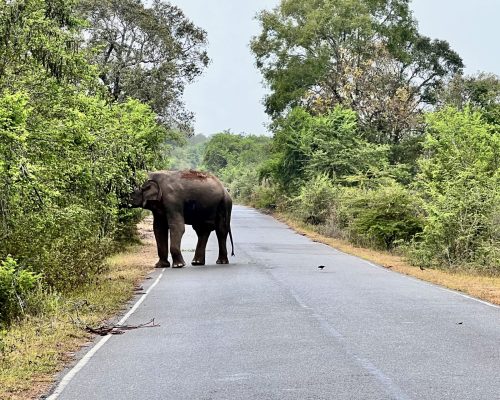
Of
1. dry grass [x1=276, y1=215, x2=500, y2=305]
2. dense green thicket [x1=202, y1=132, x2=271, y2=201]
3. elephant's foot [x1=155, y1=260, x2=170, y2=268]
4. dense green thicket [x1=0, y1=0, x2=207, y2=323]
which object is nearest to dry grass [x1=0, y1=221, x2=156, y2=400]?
dense green thicket [x1=0, y1=0, x2=207, y2=323]

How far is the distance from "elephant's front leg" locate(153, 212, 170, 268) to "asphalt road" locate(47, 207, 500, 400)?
408 centimetres

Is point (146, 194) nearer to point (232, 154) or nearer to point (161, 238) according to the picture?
point (161, 238)

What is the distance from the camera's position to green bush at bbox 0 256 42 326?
11.9 meters

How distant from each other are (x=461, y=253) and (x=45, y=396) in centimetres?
1854

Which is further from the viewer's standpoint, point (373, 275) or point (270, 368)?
point (373, 275)

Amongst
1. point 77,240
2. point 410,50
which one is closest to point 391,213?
point 77,240

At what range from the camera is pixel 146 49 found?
43.9 m

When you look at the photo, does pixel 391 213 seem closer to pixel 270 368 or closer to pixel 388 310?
pixel 388 310

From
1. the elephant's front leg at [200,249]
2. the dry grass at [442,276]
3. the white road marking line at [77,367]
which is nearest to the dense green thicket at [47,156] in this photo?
the white road marking line at [77,367]

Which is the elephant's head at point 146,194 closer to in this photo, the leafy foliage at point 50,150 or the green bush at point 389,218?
the leafy foliage at point 50,150

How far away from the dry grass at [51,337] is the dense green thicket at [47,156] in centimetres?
57

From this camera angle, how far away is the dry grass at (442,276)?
17328 mm

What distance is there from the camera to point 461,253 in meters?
24.3

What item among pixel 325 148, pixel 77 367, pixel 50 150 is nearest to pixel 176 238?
pixel 50 150
